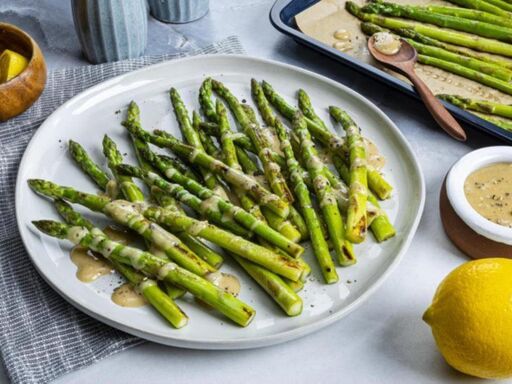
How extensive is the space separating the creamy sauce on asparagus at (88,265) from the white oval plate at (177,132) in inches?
0.8

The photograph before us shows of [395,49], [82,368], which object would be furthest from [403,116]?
[82,368]

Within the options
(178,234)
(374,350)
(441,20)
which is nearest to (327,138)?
(178,234)

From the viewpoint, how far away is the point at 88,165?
7.28 ft

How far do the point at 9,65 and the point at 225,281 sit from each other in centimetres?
116

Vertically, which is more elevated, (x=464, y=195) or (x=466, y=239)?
(x=464, y=195)

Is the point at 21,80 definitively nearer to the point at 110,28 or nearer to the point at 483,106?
the point at 110,28

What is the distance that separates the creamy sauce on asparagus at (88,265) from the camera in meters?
1.92

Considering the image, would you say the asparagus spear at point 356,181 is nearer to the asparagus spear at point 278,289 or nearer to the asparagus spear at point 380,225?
the asparagus spear at point 380,225

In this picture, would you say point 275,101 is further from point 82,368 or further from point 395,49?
point 82,368

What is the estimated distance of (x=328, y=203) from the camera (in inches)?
80.0

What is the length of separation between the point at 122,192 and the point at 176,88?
23.5 inches

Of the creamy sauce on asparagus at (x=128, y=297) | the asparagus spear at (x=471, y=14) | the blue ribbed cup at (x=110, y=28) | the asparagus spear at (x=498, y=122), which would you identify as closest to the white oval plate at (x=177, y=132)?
the creamy sauce on asparagus at (x=128, y=297)

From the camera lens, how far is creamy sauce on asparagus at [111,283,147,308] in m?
1.86

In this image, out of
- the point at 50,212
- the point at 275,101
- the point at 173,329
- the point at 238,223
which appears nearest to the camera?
the point at 173,329
